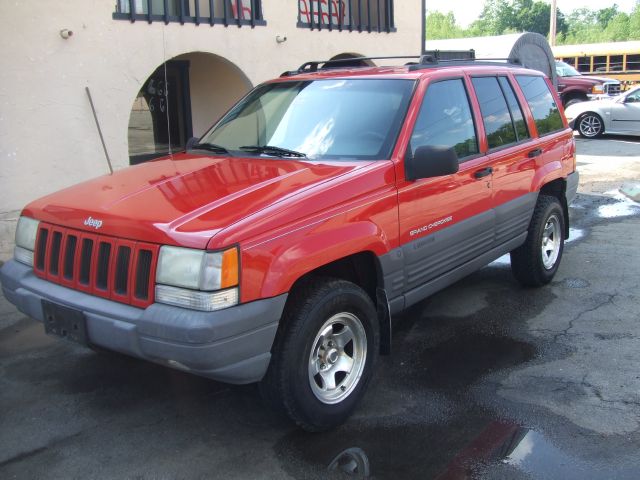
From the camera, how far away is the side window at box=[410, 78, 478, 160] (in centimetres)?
448

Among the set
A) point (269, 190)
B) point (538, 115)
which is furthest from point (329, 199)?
point (538, 115)

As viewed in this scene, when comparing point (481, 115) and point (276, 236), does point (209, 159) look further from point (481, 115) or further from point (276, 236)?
point (481, 115)

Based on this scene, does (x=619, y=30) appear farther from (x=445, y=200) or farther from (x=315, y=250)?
(x=315, y=250)

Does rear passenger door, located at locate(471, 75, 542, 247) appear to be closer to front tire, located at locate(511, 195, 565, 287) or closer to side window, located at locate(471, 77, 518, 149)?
side window, located at locate(471, 77, 518, 149)

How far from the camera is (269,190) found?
3.66 metres

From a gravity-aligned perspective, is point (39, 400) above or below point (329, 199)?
below

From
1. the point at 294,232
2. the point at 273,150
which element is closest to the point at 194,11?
the point at 273,150

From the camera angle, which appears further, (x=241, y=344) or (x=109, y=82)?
(x=109, y=82)

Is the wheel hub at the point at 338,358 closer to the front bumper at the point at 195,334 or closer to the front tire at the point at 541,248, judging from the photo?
the front bumper at the point at 195,334

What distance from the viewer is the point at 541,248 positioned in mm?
6012

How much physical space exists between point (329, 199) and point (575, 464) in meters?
1.80

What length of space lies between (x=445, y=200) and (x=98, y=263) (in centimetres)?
222

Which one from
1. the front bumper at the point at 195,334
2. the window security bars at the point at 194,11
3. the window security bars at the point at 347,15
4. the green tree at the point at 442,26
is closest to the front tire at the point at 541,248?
the front bumper at the point at 195,334

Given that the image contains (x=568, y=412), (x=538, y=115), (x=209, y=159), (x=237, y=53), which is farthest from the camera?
(x=237, y=53)
